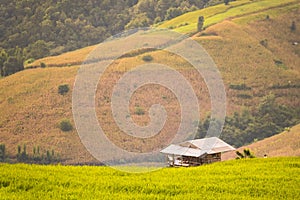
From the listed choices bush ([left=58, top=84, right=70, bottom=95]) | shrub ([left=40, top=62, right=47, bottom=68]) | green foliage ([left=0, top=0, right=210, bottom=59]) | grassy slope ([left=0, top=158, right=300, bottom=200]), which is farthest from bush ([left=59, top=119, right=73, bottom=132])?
grassy slope ([left=0, top=158, right=300, bottom=200])

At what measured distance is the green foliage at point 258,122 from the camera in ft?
341

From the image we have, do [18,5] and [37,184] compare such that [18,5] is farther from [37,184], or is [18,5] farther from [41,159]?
[37,184]

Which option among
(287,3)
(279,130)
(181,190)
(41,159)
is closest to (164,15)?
(287,3)

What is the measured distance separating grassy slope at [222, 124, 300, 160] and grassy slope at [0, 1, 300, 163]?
1253cm

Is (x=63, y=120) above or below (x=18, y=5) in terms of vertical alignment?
below

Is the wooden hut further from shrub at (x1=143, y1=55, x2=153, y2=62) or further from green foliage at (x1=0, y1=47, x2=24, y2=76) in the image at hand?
green foliage at (x1=0, y1=47, x2=24, y2=76)

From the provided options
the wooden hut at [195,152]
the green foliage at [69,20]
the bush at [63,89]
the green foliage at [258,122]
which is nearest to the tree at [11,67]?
the green foliage at [69,20]

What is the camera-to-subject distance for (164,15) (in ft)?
543

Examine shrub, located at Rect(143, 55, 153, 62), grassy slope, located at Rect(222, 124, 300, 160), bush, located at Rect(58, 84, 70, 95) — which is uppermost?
shrub, located at Rect(143, 55, 153, 62)

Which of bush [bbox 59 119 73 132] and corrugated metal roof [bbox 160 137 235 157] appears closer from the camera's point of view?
corrugated metal roof [bbox 160 137 235 157]

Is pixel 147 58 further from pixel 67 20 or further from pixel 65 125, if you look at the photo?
pixel 67 20

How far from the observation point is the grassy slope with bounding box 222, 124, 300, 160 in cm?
8544

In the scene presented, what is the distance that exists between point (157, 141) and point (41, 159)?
1893 centimetres

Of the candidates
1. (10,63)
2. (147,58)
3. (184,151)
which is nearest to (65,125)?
(147,58)
